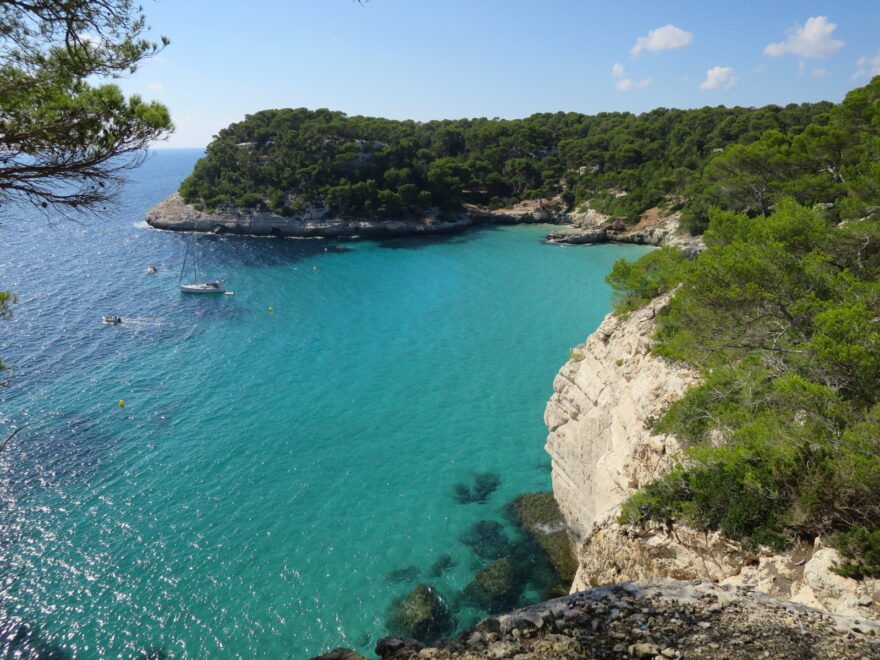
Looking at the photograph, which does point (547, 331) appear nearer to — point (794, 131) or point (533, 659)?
point (533, 659)

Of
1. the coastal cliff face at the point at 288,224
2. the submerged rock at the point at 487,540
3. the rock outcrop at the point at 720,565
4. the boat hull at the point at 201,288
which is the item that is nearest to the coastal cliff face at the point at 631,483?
the rock outcrop at the point at 720,565

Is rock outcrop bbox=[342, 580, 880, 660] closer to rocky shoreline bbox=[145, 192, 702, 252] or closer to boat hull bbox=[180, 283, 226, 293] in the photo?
boat hull bbox=[180, 283, 226, 293]

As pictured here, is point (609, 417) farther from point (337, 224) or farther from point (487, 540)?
point (337, 224)

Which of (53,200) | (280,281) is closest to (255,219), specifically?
(280,281)

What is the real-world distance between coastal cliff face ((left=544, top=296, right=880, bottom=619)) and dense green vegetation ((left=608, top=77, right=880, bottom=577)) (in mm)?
308

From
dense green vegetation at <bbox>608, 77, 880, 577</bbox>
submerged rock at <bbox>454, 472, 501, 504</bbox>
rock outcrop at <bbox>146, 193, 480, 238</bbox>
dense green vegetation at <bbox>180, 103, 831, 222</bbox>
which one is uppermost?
dense green vegetation at <bbox>180, 103, 831, 222</bbox>

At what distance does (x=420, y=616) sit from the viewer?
12.4m

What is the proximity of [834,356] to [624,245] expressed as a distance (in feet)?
151

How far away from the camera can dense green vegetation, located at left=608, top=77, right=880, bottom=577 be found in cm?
699

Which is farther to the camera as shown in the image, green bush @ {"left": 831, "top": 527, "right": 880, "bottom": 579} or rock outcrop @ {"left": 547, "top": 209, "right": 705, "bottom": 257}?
rock outcrop @ {"left": 547, "top": 209, "right": 705, "bottom": 257}

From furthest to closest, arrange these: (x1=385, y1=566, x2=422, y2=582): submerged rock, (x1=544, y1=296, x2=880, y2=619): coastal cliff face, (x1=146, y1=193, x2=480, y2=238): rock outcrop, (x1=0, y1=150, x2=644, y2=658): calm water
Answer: (x1=146, y1=193, x2=480, y2=238): rock outcrop → (x1=385, y1=566, x2=422, y2=582): submerged rock → (x1=0, y1=150, x2=644, y2=658): calm water → (x1=544, y1=296, x2=880, y2=619): coastal cliff face

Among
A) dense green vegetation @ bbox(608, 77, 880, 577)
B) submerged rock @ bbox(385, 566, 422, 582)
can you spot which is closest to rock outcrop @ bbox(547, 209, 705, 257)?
dense green vegetation @ bbox(608, 77, 880, 577)

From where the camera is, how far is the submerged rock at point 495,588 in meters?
12.9

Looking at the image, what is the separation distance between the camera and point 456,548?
14.9m
